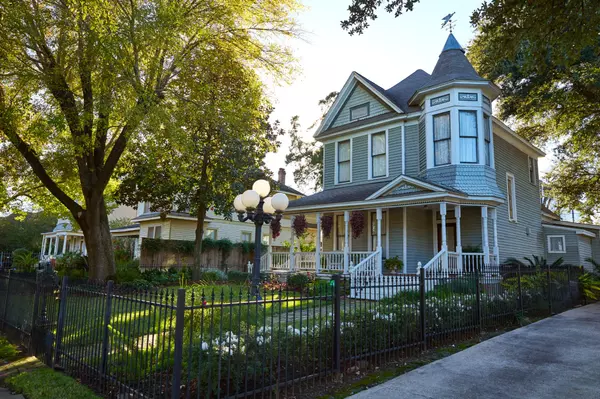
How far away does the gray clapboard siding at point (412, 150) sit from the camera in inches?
643

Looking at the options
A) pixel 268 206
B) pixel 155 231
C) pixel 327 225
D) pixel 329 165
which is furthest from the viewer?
pixel 155 231

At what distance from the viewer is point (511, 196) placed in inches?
693

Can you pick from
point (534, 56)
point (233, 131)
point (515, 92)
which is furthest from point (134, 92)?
point (515, 92)

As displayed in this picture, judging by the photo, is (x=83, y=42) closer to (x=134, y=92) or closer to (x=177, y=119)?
(x=134, y=92)

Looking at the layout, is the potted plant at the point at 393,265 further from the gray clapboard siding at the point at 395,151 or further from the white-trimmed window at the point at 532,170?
the white-trimmed window at the point at 532,170

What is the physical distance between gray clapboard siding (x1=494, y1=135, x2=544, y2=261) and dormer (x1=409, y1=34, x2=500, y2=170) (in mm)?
2375

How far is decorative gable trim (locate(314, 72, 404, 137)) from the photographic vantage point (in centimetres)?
1728

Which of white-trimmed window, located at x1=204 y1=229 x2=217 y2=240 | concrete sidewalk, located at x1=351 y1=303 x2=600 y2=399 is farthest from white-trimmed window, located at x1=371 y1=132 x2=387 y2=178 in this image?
white-trimmed window, located at x1=204 y1=229 x2=217 y2=240

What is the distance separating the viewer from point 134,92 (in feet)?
39.3

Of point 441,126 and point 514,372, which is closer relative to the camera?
point 514,372

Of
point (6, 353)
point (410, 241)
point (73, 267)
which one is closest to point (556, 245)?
point (410, 241)

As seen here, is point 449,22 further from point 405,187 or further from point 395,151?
point 405,187

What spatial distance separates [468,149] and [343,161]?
19.6 feet

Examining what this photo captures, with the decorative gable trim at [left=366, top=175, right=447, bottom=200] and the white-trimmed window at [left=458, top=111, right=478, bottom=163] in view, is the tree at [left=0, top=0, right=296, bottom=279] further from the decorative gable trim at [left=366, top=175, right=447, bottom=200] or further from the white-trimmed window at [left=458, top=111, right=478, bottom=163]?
the white-trimmed window at [left=458, top=111, right=478, bottom=163]
